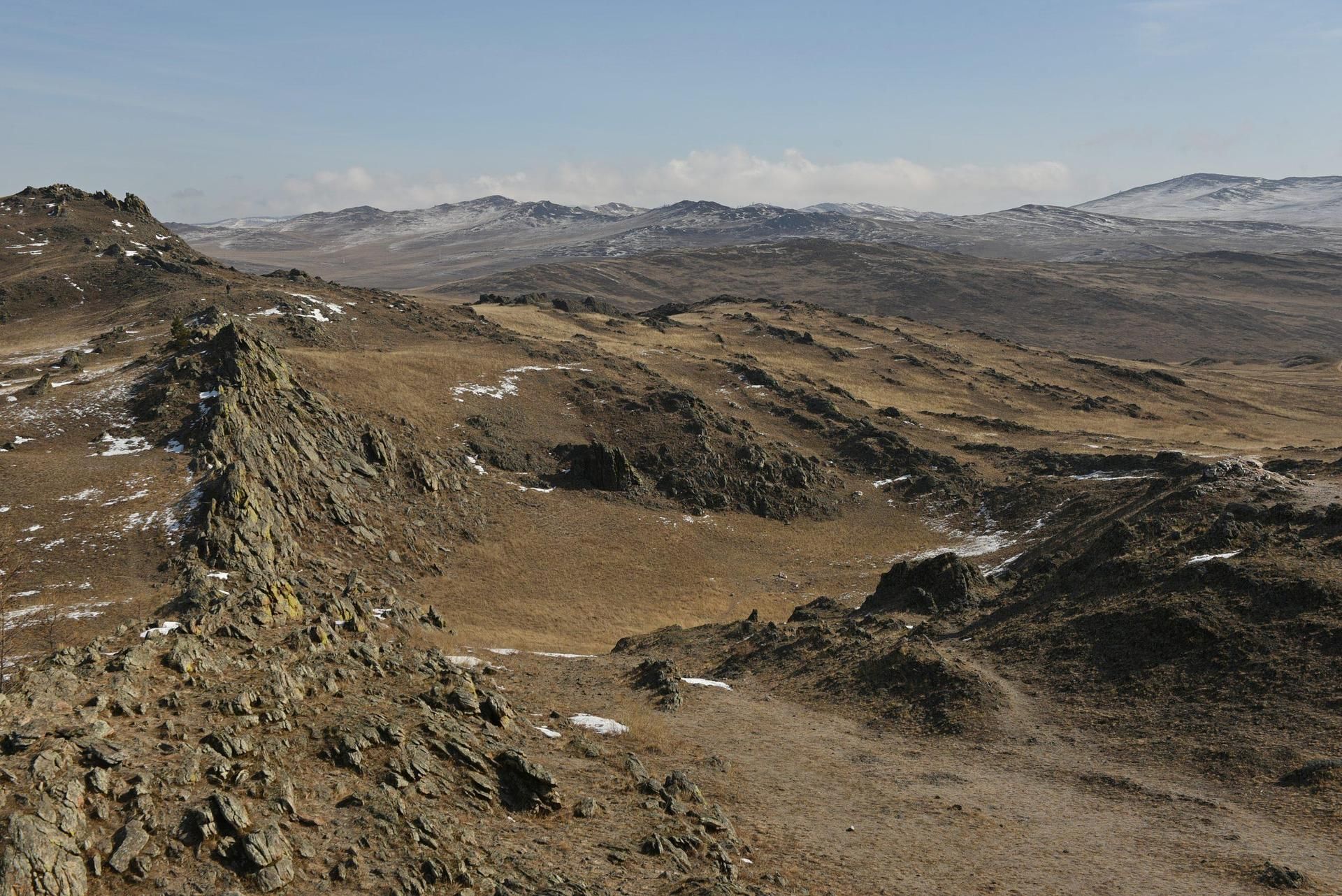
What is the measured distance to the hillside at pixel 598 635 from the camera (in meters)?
16.2

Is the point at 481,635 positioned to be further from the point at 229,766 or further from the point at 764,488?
the point at 764,488

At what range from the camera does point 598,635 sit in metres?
41.9

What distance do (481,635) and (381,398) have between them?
27580mm

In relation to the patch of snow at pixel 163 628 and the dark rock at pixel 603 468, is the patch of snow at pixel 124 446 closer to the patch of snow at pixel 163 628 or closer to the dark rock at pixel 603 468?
the patch of snow at pixel 163 628

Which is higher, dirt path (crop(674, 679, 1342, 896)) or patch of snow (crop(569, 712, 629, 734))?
patch of snow (crop(569, 712, 629, 734))

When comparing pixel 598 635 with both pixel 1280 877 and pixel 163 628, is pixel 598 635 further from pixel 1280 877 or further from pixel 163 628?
pixel 1280 877

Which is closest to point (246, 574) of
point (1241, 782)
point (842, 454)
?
point (1241, 782)

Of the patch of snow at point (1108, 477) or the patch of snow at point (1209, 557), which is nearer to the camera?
the patch of snow at point (1209, 557)

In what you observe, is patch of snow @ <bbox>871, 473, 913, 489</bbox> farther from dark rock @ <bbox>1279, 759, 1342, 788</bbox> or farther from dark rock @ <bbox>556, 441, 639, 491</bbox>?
dark rock @ <bbox>1279, 759, 1342, 788</bbox>

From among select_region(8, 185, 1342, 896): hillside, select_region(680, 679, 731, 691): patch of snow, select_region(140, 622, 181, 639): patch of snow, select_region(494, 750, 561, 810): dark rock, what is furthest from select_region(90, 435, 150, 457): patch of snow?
select_region(494, 750, 561, 810): dark rock

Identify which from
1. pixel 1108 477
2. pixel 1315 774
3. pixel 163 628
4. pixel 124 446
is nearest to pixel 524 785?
pixel 163 628

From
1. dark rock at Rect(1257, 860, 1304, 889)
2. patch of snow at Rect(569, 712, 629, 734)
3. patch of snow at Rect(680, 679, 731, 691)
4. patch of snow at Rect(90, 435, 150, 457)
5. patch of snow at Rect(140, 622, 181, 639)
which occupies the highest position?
patch of snow at Rect(90, 435, 150, 457)

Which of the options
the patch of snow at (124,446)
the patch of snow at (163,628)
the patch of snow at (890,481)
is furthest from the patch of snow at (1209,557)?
the patch of snow at (124,446)

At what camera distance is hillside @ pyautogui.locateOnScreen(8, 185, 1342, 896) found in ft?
53.1
